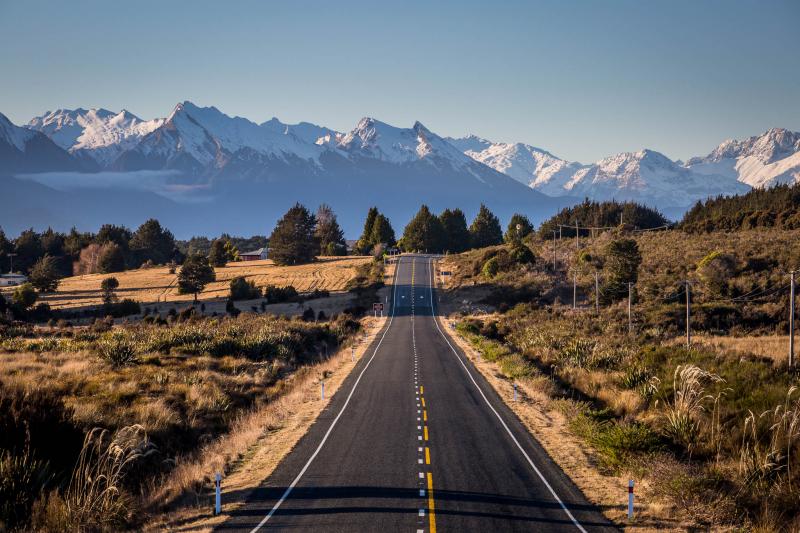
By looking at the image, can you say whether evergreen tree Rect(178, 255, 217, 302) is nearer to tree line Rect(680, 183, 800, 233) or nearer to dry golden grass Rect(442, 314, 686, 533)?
dry golden grass Rect(442, 314, 686, 533)

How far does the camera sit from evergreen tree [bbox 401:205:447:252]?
133875 mm

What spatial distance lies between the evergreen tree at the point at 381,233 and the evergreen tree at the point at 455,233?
12.8 meters

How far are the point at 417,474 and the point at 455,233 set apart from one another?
124 meters

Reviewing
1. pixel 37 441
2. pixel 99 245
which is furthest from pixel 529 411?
pixel 99 245

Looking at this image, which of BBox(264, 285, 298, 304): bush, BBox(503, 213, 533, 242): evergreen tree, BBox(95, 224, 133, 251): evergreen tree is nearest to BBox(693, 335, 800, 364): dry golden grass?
BBox(264, 285, 298, 304): bush

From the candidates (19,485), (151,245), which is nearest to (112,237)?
(151,245)

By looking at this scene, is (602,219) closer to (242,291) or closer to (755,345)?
(242,291)

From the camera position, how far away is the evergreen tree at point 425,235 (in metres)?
134

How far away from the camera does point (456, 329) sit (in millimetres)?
56375

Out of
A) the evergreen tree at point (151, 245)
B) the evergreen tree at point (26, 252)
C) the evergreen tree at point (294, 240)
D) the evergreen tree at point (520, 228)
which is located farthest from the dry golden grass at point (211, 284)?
the evergreen tree at point (520, 228)

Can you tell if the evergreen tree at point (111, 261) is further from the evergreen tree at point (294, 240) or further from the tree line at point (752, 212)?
the tree line at point (752, 212)

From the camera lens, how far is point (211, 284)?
9681cm

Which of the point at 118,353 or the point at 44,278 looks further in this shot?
the point at 44,278

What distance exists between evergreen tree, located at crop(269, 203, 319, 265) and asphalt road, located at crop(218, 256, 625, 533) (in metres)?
89.2
